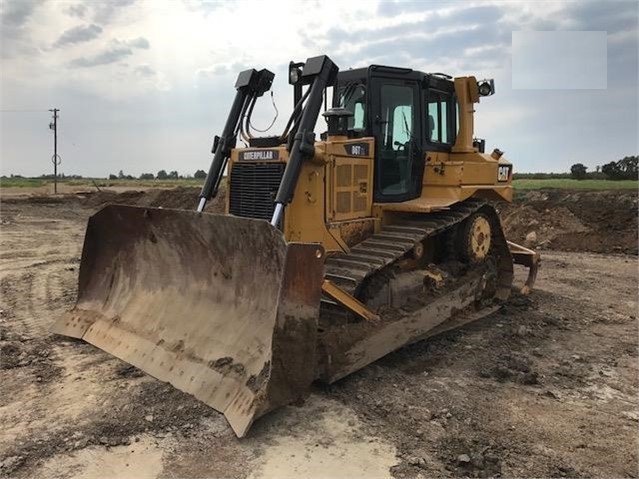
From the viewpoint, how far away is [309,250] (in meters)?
4.14

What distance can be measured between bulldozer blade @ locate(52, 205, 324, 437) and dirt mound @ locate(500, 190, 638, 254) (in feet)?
37.6

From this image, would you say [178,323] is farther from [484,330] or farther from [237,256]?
[484,330]

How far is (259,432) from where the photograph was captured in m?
4.02

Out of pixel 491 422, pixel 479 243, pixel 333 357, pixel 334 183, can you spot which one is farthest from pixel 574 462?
pixel 479 243

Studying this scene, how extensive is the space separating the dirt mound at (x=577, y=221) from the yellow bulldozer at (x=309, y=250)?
7421mm

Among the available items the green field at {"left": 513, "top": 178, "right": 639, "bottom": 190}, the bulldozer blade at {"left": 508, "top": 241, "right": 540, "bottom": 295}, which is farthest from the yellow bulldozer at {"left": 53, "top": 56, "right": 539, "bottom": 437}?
the green field at {"left": 513, "top": 178, "right": 639, "bottom": 190}

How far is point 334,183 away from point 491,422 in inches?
112

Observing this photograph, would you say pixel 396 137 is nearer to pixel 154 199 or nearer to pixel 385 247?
pixel 385 247

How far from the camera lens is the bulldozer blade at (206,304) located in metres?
4.14

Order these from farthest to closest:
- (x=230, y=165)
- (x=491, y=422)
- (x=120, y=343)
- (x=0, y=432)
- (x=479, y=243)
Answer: (x=479, y=243), (x=230, y=165), (x=120, y=343), (x=491, y=422), (x=0, y=432)

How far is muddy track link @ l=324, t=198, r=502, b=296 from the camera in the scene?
17.7 ft

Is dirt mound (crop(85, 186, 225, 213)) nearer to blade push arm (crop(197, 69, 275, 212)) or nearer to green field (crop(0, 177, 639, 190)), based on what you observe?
green field (crop(0, 177, 639, 190))

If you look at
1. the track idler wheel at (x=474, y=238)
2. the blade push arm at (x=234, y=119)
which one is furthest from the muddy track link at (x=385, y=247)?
the blade push arm at (x=234, y=119)

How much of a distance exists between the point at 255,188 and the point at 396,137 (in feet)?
6.11
